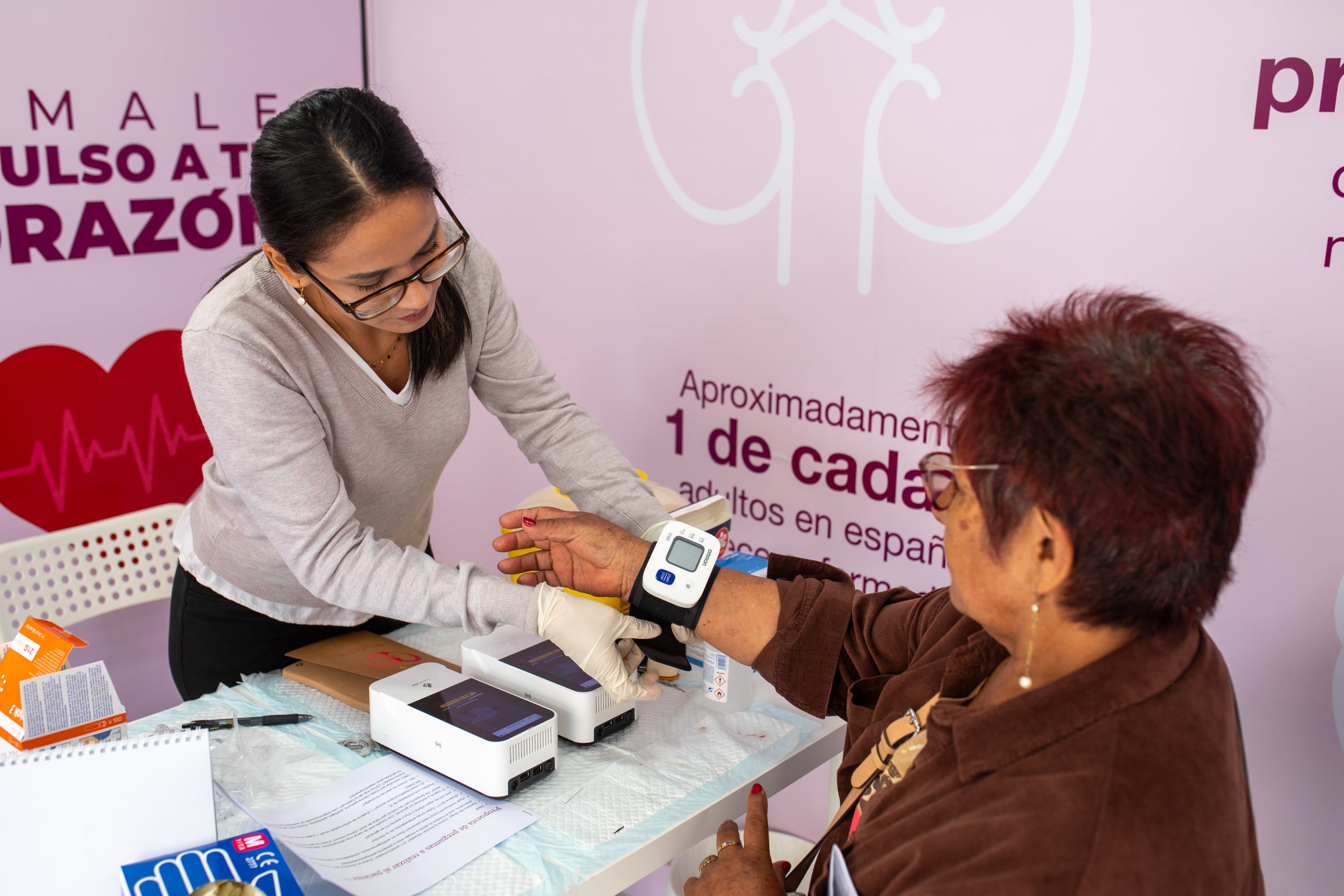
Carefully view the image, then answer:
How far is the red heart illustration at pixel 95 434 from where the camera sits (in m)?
2.56

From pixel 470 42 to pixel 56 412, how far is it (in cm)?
151

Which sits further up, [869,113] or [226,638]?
[869,113]

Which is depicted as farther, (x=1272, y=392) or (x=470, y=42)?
(x=470, y=42)

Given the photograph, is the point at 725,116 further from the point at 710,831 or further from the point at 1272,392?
the point at 710,831

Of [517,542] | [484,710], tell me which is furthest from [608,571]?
[484,710]

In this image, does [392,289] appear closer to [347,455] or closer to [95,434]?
[347,455]

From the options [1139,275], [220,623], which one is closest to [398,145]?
[220,623]

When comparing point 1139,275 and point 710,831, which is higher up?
point 1139,275

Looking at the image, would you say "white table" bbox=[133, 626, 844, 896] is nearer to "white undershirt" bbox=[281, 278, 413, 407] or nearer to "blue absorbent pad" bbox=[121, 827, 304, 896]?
"blue absorbent pad" bbox=[121, 827, 304, 896]

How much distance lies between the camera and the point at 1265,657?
1883 mm

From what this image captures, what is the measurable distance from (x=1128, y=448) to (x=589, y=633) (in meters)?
0.79

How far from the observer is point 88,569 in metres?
2.21

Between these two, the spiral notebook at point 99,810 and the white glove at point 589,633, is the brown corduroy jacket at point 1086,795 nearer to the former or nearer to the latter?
the white glove at point 589,633

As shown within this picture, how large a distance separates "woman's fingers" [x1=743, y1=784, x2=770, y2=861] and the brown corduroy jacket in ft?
0.47
